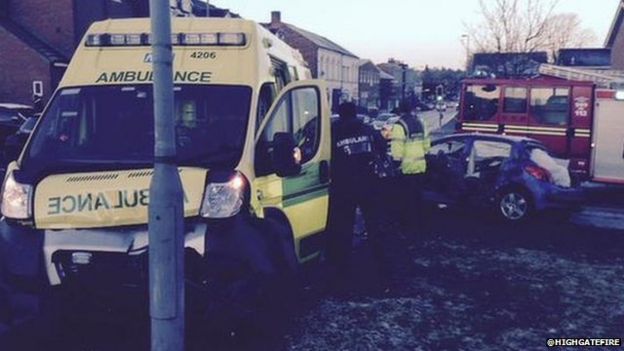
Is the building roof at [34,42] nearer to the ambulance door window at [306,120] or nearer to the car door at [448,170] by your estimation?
the car door at [448,170]

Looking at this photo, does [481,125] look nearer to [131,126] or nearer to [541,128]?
[541,128]

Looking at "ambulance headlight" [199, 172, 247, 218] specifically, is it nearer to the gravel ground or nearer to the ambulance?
the ambulance

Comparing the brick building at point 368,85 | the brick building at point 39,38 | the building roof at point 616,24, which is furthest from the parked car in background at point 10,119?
the brick building at point 368,85

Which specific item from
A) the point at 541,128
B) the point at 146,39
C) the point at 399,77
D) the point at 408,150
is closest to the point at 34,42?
the point at 541,128

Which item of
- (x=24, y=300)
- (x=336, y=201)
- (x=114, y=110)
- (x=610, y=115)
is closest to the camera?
(x=24, y=300)

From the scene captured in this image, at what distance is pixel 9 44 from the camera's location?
2789 centimetres

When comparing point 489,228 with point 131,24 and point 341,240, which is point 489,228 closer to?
point 341,240

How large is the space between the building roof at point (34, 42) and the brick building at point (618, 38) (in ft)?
98.7

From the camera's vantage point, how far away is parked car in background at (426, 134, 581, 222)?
387 inches

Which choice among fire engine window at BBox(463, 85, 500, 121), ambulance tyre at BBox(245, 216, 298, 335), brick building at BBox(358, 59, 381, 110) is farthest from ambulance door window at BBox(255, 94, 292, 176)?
brick building at BBox(358, 59, 381, 110)

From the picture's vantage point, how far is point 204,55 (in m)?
5.36

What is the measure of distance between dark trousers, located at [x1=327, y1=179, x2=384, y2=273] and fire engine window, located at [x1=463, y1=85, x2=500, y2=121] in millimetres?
9934

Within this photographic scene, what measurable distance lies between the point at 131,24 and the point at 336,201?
2644mm

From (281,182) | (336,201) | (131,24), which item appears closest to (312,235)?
(336,201)
